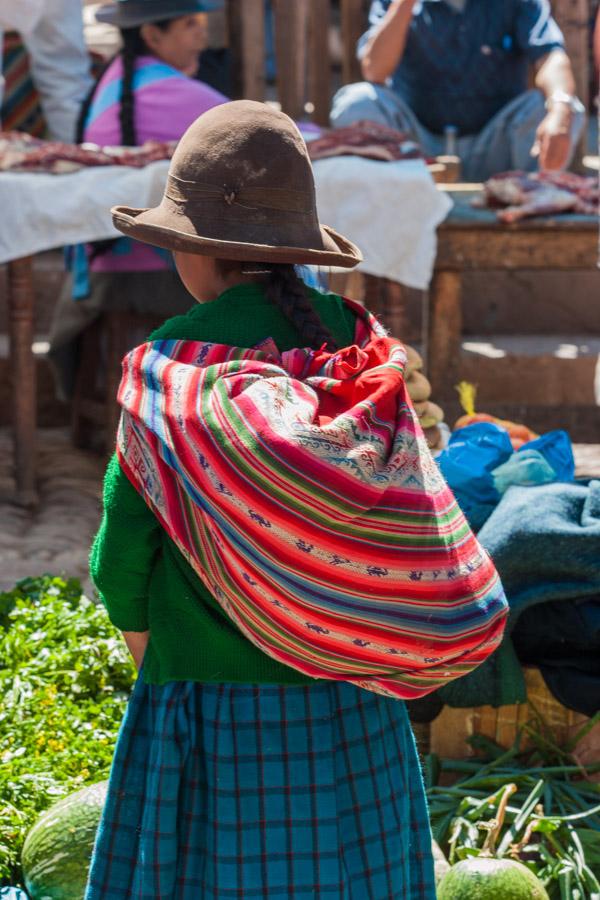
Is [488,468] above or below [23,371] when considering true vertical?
above

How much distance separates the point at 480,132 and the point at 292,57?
112 centimetres

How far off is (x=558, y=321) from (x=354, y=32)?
2.32 metres

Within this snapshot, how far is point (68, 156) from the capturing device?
192 inches

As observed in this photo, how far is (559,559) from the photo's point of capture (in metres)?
2.92

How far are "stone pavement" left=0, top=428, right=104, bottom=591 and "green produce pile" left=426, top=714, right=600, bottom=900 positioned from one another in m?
1.47

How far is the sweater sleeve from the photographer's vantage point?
1780 mm

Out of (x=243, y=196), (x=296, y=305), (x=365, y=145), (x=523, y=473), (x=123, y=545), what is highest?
(x=243, y=196)

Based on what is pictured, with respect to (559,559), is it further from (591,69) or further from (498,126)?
(591,69)

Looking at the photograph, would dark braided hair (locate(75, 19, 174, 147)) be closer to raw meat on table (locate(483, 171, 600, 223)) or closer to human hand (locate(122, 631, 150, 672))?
raw meat on table (locate(483, 171, 600, 223))

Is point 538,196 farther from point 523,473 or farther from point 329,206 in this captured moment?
point 523,473

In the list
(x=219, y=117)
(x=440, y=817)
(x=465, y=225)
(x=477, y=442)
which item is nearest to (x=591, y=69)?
(x=465, y=225)

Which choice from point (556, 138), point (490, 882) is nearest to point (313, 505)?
point (490, 882)

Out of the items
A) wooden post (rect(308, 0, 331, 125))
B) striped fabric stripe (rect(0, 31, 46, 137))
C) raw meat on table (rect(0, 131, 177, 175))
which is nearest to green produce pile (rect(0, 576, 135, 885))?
raw meat on table (rect(0, 131, 177, 175))

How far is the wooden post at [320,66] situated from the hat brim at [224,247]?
20.2 ft
